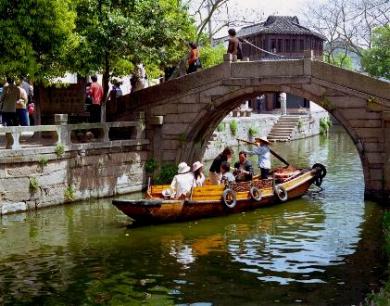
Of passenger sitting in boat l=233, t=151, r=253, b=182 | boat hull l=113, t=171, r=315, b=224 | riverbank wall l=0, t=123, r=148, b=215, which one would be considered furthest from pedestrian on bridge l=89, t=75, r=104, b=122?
boat hull l=113, t=171, r=315, b=224

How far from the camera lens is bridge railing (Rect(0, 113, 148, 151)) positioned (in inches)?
616

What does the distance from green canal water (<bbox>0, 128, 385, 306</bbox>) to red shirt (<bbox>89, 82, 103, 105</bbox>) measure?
9.58 ft

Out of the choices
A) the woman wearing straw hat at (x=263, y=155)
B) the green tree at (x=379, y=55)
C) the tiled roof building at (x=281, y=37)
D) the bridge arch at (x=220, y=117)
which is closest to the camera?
the bridge arch at (x=220, y=117)

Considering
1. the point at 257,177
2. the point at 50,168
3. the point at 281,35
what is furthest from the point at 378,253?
the point at 281,35

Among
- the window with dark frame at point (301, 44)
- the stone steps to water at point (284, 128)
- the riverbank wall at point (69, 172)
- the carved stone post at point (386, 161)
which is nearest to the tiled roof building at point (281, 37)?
the window with dark frame at point (301, 44)

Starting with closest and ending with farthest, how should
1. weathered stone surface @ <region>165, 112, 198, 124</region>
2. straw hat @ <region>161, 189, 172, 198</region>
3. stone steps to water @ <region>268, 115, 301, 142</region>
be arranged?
straw hat @ <region>161, 189, 172, 198</region> → weathered stone surface @ <region>165, 112, 198, 124</region> → stone steps to water @ <region>268, 115, 301, 142</region>

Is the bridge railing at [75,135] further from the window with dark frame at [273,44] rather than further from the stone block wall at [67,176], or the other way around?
the window with dark frame at [273,44]

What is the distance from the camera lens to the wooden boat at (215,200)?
46.7ft

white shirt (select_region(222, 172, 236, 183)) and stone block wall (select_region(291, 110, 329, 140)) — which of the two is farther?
stone block wall (select_region(291, 110, 329, 140))

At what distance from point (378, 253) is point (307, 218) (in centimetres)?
343

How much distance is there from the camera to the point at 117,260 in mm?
11914

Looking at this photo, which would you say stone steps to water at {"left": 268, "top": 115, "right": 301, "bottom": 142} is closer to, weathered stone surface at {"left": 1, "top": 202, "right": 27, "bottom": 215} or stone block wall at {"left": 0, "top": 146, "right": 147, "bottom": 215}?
stone block wall at {"left": 0, "top": 146, "right": 147, "bottom": 215}

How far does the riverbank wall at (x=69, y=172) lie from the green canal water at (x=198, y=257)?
15.0 inches

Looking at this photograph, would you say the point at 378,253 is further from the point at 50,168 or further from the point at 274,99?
the point at 274,99
